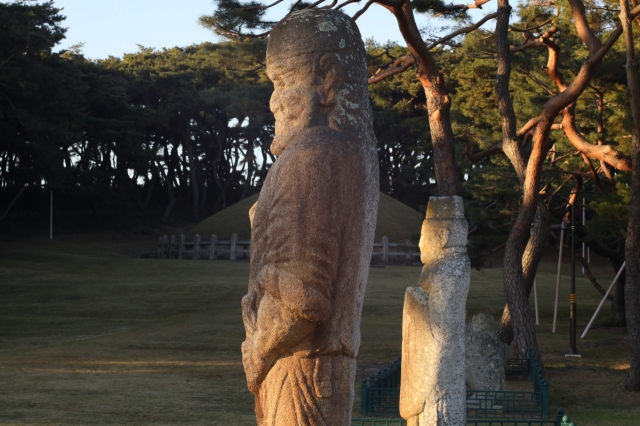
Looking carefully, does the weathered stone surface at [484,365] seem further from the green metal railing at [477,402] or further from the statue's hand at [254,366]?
the statue's hand at [254,366]

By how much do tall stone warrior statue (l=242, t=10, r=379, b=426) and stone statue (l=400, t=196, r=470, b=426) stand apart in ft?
14.7

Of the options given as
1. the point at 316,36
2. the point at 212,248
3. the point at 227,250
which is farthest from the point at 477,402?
the point at 212,248

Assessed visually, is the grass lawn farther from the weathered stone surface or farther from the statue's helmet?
the statue's helmet

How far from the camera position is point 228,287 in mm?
29953

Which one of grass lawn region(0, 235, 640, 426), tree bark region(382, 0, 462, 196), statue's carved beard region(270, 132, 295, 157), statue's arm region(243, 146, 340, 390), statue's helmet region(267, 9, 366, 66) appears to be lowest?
grass lawn region(0, 235, 640, 426)

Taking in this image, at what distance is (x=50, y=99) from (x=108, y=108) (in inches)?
460

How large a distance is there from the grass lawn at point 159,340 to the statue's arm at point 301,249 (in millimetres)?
7876

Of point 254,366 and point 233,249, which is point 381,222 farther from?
point 254,366

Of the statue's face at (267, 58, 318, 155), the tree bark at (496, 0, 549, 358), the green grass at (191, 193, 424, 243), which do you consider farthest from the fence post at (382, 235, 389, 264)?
the statue's face at (267, 58, 318, 155)

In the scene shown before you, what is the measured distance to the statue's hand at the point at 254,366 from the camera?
3.44 meters

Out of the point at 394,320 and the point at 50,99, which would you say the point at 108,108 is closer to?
the point at 50,99

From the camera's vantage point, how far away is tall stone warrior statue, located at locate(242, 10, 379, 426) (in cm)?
325

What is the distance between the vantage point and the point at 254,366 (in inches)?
136

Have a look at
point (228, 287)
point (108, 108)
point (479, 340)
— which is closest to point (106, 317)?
point (228, 287)
